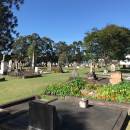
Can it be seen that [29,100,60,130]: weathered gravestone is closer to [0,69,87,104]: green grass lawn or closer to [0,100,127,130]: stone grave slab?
[0,100,127,130]: stone grave slab

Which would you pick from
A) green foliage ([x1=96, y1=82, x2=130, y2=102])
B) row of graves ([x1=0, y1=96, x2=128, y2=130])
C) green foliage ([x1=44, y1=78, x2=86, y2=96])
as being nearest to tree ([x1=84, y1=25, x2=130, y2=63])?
green foliage ([x1=44, y1=78, x2=86, y2=96])

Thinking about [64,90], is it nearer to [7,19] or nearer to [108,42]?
[7,19]

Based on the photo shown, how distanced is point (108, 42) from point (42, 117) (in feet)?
134

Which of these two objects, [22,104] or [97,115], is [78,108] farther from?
[22,104]

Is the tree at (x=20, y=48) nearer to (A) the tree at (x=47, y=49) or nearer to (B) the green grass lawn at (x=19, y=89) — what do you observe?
(A) the tree at (x=47, y=49)

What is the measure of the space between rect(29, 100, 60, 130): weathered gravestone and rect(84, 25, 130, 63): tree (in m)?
39.9

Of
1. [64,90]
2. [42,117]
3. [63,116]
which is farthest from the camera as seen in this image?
[64,90]

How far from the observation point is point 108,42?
152 feet

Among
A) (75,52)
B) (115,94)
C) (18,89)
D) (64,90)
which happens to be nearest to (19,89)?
(18,89)

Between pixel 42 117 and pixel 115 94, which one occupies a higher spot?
pixel 115 94

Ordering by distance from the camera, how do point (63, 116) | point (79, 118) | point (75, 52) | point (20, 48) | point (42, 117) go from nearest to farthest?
point (42, 117) → point (79, 118) → point (63, 116) → point (20, 48) → point (75, 52)

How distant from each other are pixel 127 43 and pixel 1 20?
38.5 meters

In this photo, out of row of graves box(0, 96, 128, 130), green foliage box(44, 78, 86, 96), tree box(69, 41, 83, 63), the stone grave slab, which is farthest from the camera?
tree box(69, 41, 83, 63)

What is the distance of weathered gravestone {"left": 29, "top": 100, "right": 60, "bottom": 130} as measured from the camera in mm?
6910
